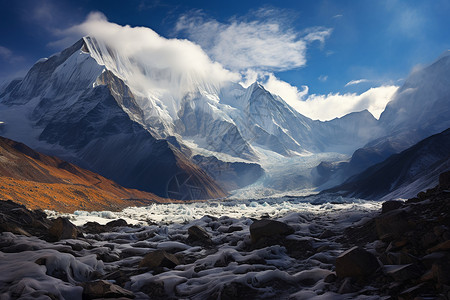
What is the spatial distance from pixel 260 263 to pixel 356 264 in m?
3.41

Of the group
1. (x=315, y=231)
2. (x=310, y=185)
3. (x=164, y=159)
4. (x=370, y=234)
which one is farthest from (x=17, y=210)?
(x=310, y=185)

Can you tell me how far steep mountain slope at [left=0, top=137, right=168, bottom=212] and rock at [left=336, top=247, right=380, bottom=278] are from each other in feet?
115

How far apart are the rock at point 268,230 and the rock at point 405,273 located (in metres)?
5.53

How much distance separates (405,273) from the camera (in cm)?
578

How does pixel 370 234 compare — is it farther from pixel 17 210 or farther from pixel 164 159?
pixel 164 159

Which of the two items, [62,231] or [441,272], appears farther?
[62,231]

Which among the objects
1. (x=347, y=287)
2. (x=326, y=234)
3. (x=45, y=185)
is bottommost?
(x=347, y=287)

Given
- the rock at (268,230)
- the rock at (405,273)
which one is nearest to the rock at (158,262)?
the rock at (268,230)

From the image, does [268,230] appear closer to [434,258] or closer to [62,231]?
[434,258]

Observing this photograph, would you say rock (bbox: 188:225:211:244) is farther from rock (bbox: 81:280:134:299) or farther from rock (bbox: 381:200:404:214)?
rock (bbox: 381:200:404:214)

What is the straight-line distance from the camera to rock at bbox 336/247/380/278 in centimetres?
644

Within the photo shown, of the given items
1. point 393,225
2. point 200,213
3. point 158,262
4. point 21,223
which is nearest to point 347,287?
point 393,225

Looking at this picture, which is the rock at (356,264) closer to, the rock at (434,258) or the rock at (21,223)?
the rock at (434,258)

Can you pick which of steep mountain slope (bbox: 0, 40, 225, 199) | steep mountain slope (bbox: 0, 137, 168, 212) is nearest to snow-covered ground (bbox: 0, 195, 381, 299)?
steep mountain slope (bbox: 0, 137, 168, 212)
